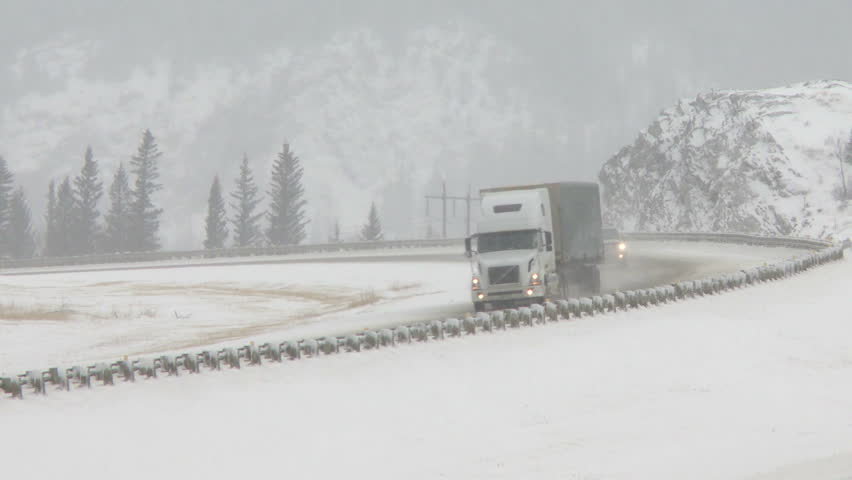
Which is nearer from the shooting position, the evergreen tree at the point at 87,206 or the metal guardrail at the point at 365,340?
the metal guardrail at the point at 365,340

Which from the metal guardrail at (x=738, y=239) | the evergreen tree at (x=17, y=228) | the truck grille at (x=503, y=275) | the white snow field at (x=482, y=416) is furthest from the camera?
the evergreen tree at (x=17, y=228)

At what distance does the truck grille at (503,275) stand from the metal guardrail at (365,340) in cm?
125

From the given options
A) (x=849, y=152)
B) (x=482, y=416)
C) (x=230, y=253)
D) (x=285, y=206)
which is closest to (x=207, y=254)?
(x=230, y=253)

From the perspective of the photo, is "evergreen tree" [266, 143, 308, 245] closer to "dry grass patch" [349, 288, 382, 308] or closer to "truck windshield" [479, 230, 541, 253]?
"dry grass patch" [349, 288, 382, 308]

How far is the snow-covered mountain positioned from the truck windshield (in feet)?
358

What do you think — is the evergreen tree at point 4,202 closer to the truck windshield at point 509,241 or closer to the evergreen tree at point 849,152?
the truck windshield at point 509,241

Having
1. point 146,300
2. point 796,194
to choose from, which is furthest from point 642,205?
point 146,300

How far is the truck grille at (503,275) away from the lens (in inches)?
1150

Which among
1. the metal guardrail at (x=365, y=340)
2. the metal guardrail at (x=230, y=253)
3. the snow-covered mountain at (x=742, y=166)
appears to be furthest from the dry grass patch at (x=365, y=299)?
the snow-covered mountain at (x=742, y=166)

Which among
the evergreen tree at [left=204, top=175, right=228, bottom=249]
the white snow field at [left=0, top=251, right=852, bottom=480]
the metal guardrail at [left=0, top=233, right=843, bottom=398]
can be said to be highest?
the evergreen tree at [left=204, top=175, right=228, bottom=249]

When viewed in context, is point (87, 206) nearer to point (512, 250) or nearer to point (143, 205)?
point (143, 205)

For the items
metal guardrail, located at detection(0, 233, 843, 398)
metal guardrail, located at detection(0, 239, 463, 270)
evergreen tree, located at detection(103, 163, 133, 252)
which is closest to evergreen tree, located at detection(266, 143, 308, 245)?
evergreen tree, located at detection(103, 163, 133, 252)

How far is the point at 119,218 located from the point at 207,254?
185 feet

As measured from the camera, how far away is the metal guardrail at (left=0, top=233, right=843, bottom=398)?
19.0 metres
